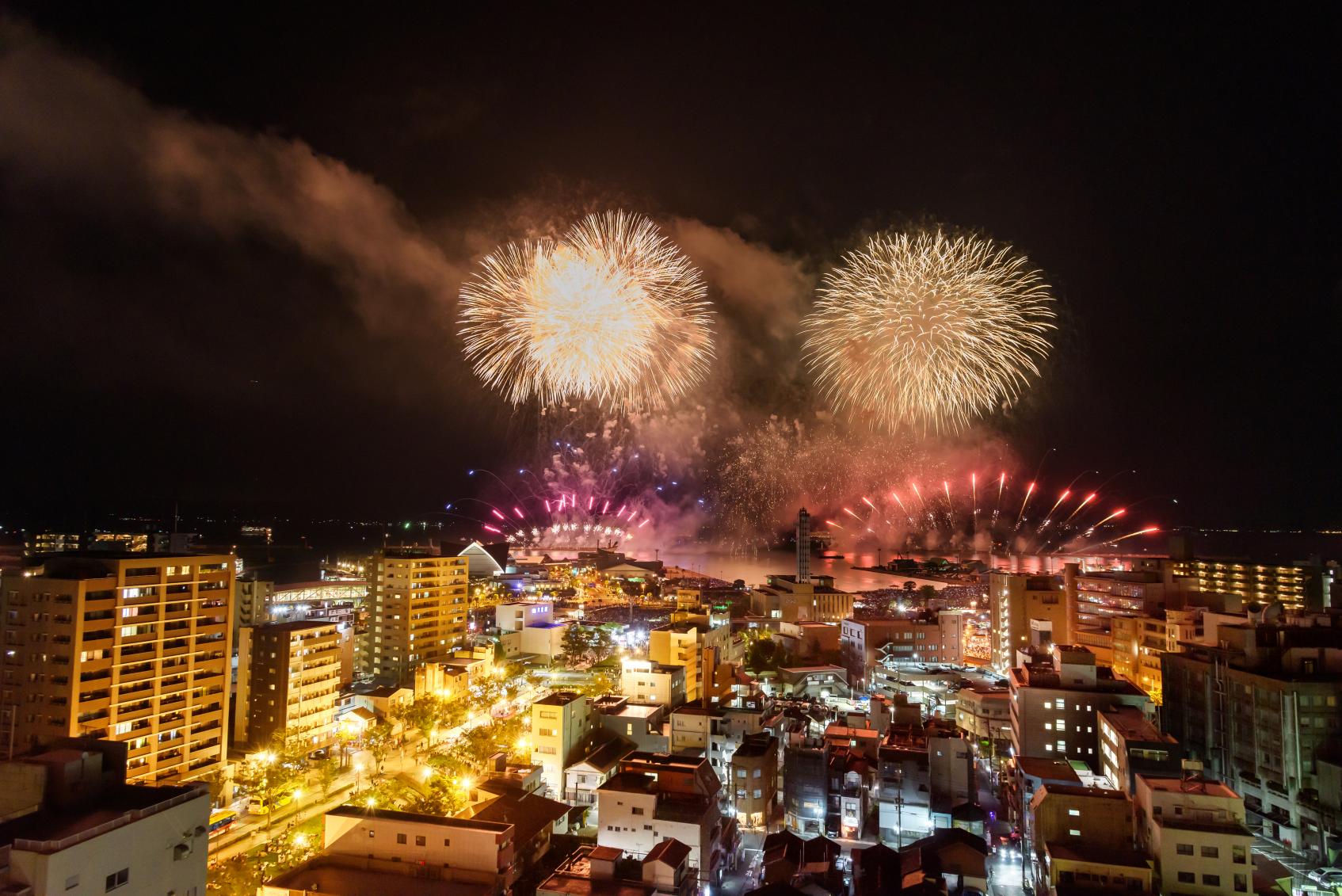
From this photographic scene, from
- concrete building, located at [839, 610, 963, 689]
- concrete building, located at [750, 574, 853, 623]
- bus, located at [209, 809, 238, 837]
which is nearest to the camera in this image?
bus, located at [209, 809, 238, 837]

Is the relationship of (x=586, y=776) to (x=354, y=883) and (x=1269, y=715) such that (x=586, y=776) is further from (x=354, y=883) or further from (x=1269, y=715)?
(x=1269, y=715)

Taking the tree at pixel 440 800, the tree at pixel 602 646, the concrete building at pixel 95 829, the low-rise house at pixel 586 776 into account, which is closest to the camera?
the concrete building at pixel 95 829

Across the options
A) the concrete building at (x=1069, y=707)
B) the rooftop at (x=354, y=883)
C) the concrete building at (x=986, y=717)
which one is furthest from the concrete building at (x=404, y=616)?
the concrete building at (x=1069, y=707)

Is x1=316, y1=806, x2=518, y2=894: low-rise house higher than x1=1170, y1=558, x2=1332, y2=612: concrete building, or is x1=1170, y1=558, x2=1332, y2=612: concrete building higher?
x1=1170, y1=558, x2=1332, y2=612: concrete building

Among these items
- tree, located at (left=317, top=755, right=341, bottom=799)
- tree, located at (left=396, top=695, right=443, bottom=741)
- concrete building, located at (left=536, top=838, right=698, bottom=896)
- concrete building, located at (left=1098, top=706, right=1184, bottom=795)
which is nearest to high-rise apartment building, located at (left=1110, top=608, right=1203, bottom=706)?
concrete building, located at (left=1098, top=706, right=1184, bottom=795)

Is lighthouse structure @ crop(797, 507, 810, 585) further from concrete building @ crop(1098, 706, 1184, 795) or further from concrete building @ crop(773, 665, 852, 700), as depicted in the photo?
concrete building @ crop(1098, 706, 1184, 795)

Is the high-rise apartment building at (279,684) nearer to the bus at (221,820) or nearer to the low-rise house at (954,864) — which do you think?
the bus at (221,820)

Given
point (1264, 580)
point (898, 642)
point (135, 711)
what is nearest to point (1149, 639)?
point (898, 642)
